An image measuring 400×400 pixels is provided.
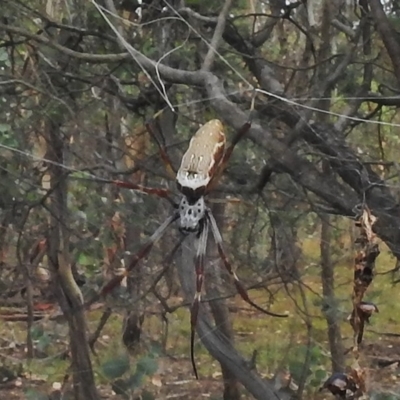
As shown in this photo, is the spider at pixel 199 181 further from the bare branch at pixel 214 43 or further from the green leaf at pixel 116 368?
the green leaf at pixel 116 368

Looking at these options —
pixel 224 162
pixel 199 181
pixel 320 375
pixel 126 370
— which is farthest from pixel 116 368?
pixel 199 181

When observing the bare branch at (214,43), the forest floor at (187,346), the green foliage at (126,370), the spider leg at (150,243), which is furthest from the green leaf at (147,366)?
the bare branch at (214,43)

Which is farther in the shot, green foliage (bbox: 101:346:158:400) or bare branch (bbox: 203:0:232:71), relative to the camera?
green foliage (bbox: 101:346:158:400)

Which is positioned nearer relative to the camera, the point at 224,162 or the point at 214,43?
the point at 224,162

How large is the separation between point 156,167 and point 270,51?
3.48ft

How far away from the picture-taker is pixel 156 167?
2594mm

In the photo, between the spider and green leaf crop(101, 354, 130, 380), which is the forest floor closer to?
green leaf crop(101, 354, 130, 380)

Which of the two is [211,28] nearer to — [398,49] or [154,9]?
[154,9]

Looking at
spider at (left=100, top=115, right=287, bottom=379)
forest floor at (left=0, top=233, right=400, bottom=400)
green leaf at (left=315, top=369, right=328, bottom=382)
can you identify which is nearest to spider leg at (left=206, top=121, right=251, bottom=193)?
spider at (left=100, top=115, right=287, bottom=379)

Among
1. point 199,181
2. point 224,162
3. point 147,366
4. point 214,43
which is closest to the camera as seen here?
point 199,181

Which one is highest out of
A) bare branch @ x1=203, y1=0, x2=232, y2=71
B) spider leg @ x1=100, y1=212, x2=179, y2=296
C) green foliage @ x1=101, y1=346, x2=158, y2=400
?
bare branch @ x1=203, y1=0, x2=232, y2=71

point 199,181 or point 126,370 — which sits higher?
point 199,181

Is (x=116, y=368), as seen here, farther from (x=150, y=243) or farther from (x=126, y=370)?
(x=150, y=243)

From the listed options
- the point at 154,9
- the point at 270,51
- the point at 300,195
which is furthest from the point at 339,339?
the point at 154,9
